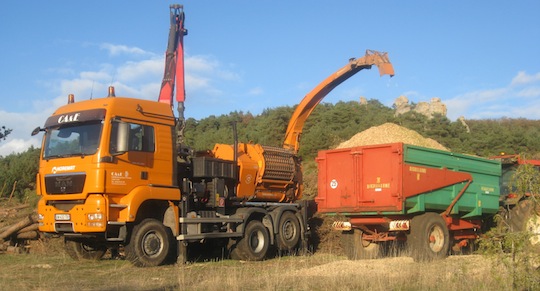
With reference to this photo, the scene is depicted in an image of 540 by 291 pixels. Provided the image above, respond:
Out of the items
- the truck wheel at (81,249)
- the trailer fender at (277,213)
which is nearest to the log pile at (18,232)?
the truck wheel at (81,249)

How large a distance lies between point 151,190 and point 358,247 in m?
5.17

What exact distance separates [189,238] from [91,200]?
→ 8.23 ft

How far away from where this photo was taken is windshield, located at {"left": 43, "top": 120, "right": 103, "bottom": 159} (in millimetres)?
13062

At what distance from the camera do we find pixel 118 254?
626 inches

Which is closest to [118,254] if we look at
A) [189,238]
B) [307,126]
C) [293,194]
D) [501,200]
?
[189,238]

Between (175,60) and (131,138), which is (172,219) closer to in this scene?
(131,138)

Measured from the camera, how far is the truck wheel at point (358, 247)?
599 inches

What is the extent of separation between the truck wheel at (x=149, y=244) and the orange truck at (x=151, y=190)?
2 centimetres

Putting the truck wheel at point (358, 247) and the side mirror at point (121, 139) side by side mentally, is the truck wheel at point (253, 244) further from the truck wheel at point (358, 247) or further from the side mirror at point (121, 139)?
the side mirror at point (121, 139)

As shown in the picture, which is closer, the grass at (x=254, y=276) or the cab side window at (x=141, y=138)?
the grass at (x=254, y=276)

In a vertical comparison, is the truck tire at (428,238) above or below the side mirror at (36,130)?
below

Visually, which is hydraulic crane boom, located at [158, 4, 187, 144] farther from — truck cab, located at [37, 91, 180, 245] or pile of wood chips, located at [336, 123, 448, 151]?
truck cab, located at [37, 91, 180, 245]

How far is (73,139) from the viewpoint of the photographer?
1340cm

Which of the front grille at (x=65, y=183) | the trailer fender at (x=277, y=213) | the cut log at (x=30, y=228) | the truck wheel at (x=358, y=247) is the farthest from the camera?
the cut log at (x=30, y=228)
